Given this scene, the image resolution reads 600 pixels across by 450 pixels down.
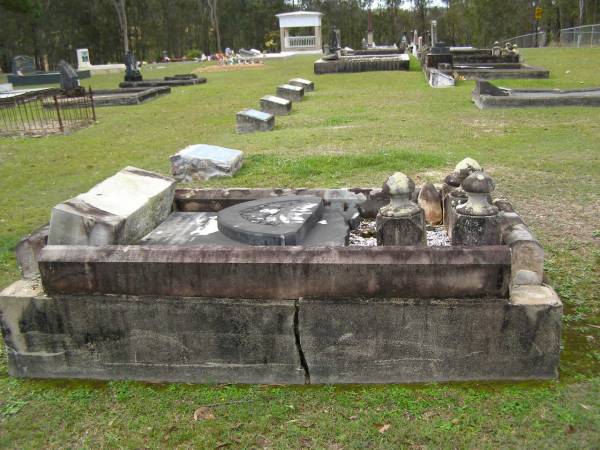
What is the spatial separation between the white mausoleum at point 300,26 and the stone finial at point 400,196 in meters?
44.4

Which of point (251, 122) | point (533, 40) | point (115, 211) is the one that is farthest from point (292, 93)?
point (533, 40)

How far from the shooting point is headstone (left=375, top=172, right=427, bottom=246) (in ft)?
11.2

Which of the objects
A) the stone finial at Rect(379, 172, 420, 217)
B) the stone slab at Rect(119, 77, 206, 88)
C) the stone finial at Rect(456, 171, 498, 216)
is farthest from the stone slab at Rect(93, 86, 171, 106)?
the stone finial at Rect(456, 171, 498, 216)

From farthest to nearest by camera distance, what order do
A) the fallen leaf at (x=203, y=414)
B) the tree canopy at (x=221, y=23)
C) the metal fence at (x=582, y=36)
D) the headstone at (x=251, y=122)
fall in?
the tree canopy at (x=221, y=23), the metal fence at (x=582, y=36), the headstone at (x=251, y=122), the fallen leaf at (x=203, y=414)

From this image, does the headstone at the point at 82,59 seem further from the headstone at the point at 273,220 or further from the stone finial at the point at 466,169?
the stone finial at the point at 466,169

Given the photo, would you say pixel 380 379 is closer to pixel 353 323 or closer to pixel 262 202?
pixel 353 323

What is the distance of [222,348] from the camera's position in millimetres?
3211

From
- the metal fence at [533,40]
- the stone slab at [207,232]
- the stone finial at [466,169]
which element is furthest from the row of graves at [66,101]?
the metal fence at [533,40]

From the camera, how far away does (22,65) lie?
31266mm

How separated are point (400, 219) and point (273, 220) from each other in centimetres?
85

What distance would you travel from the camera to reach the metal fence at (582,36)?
3403 centimetres

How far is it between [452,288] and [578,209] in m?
3.53

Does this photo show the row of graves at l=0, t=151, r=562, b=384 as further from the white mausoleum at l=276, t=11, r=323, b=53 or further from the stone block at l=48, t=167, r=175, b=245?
the white mausoleum at l=276, t=11, r=323, b=53

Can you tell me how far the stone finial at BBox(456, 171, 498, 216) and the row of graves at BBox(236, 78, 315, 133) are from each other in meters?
8.30
